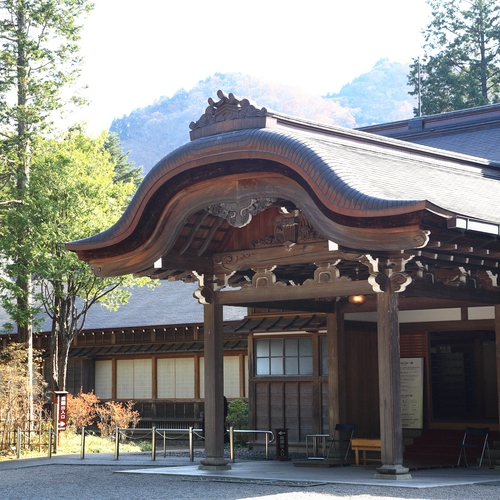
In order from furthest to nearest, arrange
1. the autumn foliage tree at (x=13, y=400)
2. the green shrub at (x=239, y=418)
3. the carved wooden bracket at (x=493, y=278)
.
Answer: the green shrub at (x=239, y=418) → the autumn foliage tree at (x=13, y=400) → the carved wooden bracket at (x=493, y=278)

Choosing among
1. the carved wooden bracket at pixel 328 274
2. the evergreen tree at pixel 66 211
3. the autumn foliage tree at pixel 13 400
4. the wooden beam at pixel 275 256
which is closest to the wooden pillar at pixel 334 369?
the wooden beam at pixel 275 256

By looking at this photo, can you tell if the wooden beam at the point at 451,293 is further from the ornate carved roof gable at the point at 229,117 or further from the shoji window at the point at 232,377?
the shoji window at the point at 232,377

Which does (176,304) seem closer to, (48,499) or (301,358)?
(301,358)

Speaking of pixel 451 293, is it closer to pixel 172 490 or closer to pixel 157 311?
pixel 172 490

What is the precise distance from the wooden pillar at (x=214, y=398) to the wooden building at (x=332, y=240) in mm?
22

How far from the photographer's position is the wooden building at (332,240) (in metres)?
11.4

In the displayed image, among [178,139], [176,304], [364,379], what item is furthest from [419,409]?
[178,139]

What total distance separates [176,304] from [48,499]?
16.0 m

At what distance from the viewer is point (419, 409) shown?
17469 mm

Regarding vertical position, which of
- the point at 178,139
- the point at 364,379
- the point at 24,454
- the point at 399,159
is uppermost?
the point at 178,139

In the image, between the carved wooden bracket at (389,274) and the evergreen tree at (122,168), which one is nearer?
the carved wooden bracket at (389,274)

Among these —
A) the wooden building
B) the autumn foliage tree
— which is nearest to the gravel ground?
the wooden building

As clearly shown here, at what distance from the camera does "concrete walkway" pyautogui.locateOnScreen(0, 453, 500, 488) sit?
12.0m

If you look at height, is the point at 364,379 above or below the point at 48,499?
above
